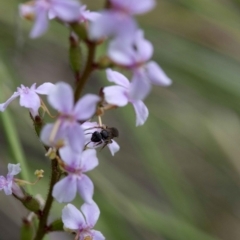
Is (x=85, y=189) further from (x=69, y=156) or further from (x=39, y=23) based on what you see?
(x=39, y=23)

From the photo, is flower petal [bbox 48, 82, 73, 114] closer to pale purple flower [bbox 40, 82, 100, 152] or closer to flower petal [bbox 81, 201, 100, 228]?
pale purple flower [bbox 40, 82, 100, 152]

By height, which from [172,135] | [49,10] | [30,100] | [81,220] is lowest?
[172,135]

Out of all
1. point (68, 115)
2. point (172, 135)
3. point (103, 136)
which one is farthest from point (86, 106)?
point (172, 135)

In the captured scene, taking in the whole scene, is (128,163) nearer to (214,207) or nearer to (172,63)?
(214,207)

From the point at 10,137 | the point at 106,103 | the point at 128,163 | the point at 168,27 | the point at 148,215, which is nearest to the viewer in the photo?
the point at 106,103

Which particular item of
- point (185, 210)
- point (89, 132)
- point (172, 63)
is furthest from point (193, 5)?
point (89, 132)

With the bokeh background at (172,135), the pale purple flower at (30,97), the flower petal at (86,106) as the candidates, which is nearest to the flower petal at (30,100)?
the pale purple flower at (30,97)

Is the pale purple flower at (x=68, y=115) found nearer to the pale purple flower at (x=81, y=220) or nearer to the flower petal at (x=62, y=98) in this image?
the flower petal at (x=62, y=98)
